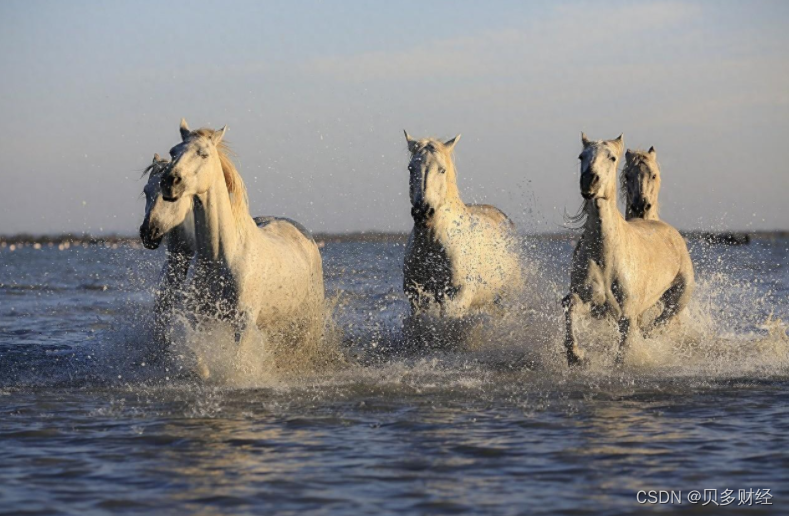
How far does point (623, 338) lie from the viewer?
8461 millimetres

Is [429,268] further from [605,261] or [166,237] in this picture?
[166,237]

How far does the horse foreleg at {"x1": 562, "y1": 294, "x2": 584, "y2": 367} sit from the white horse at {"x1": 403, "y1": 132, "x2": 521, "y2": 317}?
1249 millimetres

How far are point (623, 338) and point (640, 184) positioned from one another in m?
2.57

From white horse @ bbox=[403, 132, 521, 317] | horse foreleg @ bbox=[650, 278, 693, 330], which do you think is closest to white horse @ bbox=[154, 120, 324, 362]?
white horse @ bbox=[403, 132, 521, 317]

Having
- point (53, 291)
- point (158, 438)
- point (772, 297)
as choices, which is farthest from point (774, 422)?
point (53, 291)

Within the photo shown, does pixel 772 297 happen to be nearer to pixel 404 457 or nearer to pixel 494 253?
pixel 494 253

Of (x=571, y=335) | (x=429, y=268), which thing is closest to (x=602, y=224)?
(x=571, y=335)

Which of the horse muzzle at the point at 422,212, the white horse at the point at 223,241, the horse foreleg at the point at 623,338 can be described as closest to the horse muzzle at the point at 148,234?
the white horse at the point at 223,241

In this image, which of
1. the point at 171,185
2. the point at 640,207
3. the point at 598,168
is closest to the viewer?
the point at 171,185

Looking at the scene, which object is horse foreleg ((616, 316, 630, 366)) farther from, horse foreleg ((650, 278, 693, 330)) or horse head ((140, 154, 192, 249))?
horse head ((140, 154, 192, 249))

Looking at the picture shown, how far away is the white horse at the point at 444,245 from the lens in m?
8.73

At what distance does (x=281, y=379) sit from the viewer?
8492 millimetres

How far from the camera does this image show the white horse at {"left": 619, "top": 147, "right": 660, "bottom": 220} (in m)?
10.4

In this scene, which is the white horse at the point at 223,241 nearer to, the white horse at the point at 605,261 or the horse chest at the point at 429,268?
the horse chest at the point at 429,268
